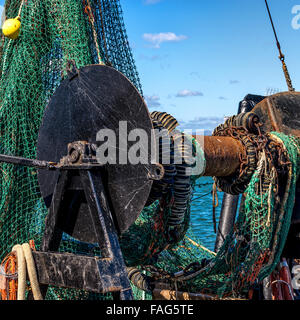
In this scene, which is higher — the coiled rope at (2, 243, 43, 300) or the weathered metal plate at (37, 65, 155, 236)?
the weathered metal plate at (37, 65, 155, 236)

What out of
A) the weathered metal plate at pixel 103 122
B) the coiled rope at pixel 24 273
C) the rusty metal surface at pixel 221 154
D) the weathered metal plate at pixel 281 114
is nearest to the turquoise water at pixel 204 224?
the weathered metal plate at pixel 281 114

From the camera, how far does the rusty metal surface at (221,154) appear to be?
12.1 ft

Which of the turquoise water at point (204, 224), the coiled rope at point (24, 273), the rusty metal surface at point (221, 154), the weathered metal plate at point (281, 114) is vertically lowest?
the turquoise water at point (204, 224)

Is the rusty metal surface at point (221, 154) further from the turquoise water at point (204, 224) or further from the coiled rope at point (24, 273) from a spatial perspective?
the turquoise water at point (204, 224)

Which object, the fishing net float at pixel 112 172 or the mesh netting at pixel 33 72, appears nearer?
the fishing net float at pixel 112 172

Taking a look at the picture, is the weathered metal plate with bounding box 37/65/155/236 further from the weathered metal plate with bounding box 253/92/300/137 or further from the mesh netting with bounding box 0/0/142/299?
the weathered metal plate with bounding box 253/92/300/137

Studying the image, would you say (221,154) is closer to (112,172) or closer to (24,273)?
(112,172)

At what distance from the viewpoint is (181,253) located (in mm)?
4957

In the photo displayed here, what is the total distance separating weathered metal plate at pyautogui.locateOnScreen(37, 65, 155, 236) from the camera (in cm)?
316

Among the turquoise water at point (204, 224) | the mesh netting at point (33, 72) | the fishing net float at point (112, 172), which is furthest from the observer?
the turquoise water at point (204, 224)

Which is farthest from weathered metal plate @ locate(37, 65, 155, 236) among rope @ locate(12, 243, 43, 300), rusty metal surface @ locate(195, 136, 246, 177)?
rusty metal surface @ locate(195, 136, 246, 177)

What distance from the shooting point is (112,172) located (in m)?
3.31
